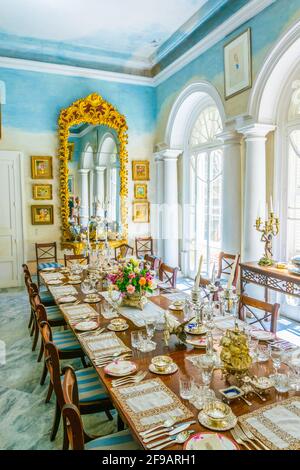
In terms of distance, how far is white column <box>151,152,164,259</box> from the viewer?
8.23 meters

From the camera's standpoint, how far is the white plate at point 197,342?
252 centimetres

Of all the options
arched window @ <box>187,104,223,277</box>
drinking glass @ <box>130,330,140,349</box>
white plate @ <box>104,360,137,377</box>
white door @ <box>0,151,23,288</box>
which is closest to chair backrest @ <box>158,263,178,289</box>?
drinking glass @ <box>130,330,140,349</box>

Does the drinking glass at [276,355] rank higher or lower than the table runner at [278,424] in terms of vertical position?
higher

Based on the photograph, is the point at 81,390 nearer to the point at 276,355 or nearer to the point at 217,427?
the point at 217,427

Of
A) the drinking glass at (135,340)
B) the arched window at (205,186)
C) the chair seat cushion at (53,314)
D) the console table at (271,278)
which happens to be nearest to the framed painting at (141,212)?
the arched window at (205,186)

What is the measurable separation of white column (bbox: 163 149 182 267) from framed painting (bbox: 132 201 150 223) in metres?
0.49

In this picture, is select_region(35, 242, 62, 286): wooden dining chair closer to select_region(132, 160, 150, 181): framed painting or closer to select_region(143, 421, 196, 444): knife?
select_region(132, 160, 150, 181): framed painting

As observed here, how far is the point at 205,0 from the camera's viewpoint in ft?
18.0

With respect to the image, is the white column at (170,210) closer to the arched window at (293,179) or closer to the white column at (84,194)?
the white column at (84,194)

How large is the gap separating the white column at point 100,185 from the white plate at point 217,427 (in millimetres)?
6554

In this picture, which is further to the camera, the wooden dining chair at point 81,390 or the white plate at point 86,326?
the white plate at point 86,326

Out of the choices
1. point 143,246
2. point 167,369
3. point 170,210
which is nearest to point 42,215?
point 143,246

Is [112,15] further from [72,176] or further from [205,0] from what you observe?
[72,176]

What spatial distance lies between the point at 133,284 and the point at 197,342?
3.27 ft
